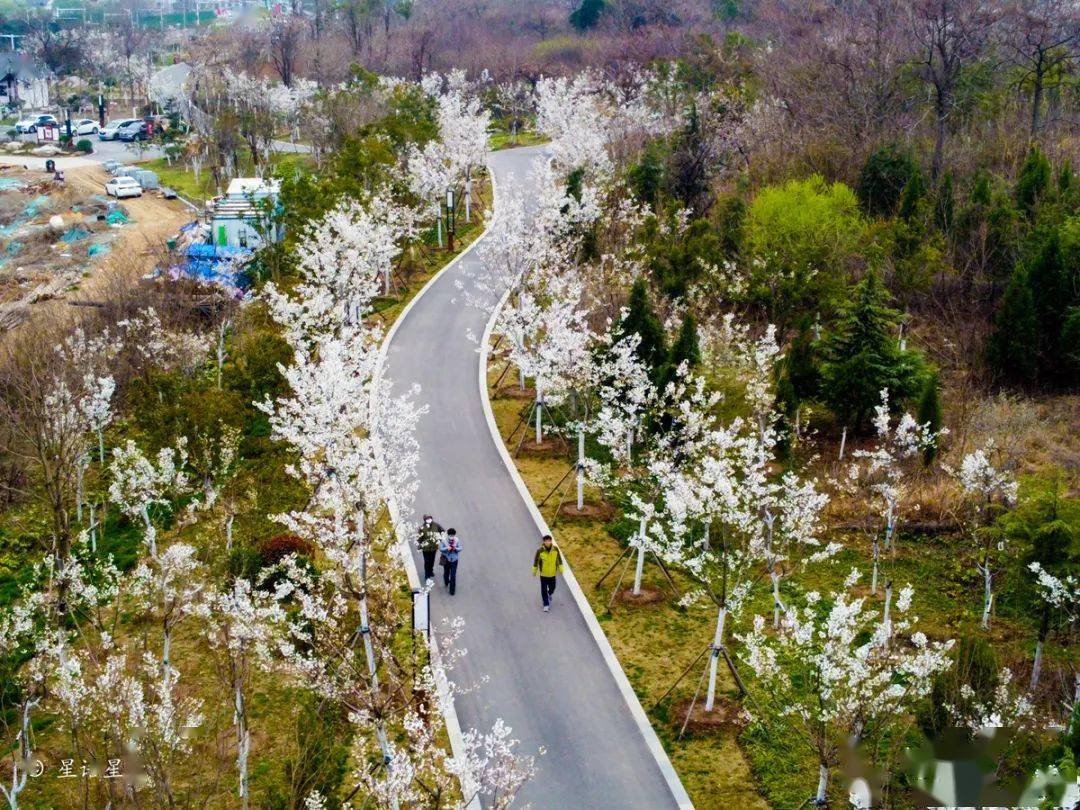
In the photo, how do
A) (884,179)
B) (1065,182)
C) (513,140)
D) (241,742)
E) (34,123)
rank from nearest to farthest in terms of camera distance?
(241,742), (1065,182), (884,179), (513,140), (34,123)

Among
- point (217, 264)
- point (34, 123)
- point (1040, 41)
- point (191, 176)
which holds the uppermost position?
point (1040, 41)

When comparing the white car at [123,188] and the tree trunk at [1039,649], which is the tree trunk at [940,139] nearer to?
the tree trunk at [1039,649]

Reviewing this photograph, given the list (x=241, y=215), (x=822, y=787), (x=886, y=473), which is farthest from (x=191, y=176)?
(x=822, y=787)

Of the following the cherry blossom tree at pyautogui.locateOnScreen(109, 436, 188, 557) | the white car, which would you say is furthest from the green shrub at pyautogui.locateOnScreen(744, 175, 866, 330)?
the white car

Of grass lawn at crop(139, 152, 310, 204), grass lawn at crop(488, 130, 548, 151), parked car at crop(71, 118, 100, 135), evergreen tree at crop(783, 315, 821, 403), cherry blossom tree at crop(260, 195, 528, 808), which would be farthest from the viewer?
parked car at crop(71, 118, 100, 135)

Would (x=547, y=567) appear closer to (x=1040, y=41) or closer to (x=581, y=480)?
(x=581, y=480)

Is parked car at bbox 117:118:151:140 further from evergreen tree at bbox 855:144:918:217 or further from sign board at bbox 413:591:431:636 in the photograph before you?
sign board at bbox 413:591:431:636
